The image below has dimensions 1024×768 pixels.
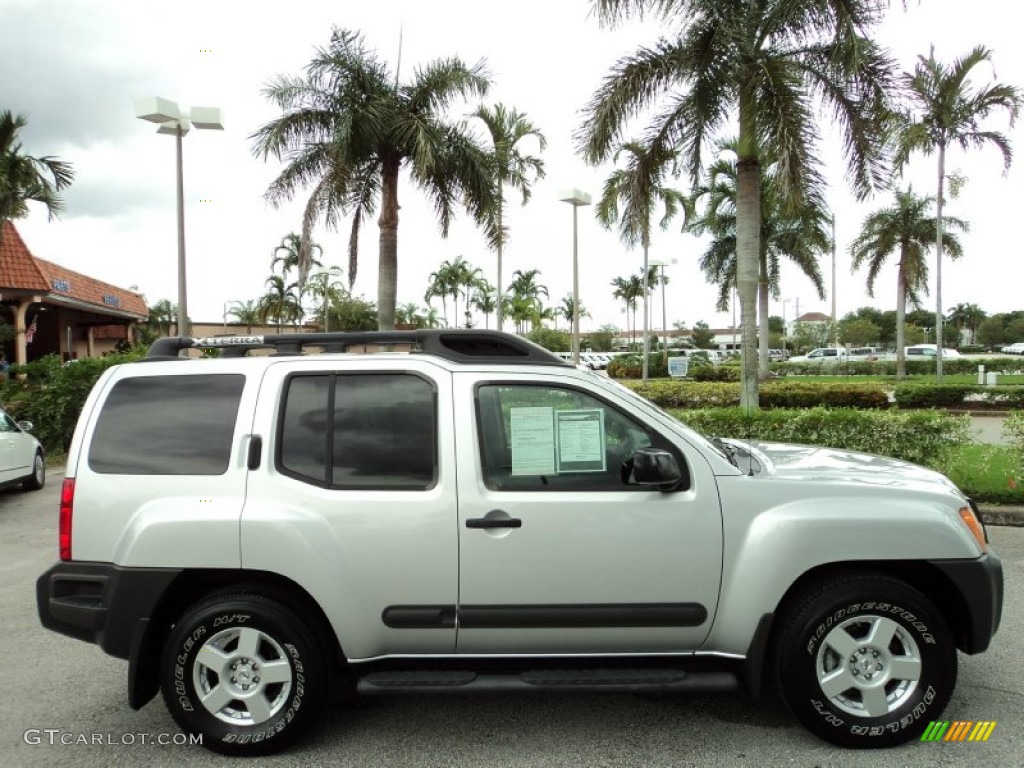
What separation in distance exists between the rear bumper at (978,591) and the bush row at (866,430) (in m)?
5.07

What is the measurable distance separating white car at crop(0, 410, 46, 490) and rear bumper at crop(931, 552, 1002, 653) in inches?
429

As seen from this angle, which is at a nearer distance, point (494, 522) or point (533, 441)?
point (494, 522)

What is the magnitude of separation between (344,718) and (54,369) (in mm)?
13882

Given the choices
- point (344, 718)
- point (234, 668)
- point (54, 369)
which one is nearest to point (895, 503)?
point (344, 718)

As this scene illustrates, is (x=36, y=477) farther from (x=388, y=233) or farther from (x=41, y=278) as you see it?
(x=41, y=278)

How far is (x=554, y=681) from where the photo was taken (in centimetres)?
322

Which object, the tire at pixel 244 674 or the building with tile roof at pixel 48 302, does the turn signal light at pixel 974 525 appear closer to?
the tire at pixel 244 674

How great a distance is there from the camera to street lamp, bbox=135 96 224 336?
12703 millimetres

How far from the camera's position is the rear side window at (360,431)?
3350mm

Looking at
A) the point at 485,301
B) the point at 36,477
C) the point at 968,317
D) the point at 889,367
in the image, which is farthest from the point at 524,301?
the point at 968,317

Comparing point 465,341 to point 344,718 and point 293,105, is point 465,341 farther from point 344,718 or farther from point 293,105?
point 293,105

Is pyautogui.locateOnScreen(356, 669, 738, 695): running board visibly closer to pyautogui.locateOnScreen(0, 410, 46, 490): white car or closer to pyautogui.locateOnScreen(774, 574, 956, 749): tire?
pyautogui.locateOnScreen(774, 574, 956, 749): tire

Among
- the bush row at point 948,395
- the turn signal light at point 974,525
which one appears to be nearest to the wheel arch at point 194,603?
the turn signal light at point 974,525

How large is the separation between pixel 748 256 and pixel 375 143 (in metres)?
A: 8.44
